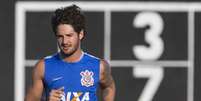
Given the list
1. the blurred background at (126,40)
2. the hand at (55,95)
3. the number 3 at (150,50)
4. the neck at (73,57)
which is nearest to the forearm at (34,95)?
the hand at (55,95)

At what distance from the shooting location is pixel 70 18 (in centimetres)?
510

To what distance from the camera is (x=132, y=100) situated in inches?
303

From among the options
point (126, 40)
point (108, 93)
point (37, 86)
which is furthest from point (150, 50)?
point (37, 86)

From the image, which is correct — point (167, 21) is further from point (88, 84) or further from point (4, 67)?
point (88, 84)

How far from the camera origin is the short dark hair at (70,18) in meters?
5.06

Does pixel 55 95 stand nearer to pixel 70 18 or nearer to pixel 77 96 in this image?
pixel 77 96

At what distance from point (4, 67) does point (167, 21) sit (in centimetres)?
144

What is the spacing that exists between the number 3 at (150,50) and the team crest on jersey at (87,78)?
2.48 metres

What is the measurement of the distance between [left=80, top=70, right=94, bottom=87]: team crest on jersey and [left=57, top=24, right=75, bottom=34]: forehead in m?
0.27

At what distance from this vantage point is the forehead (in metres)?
4.98

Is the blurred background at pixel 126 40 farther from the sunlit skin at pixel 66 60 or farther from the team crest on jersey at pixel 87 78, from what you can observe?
the team crest on jersey at pixel 87 78

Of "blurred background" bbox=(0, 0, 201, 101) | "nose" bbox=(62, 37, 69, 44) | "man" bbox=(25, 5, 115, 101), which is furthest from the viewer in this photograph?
"blurred background" bbox=(0, 0, 201, 101)

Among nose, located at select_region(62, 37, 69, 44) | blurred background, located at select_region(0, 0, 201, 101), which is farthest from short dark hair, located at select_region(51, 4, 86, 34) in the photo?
blurred background, located at select_region(0, 0, 201, 101)

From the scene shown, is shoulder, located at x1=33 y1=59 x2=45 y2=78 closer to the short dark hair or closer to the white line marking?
the short dark hair
